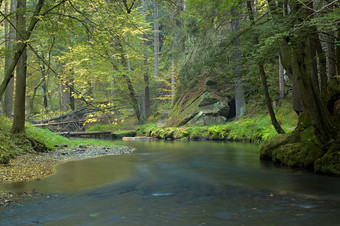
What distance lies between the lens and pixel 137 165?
10.1 meters

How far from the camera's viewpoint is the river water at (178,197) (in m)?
4.50

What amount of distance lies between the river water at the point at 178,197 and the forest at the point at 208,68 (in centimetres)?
203

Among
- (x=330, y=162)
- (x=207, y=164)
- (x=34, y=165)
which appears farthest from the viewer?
(x=207, y=164)

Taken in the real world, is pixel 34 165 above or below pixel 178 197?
above

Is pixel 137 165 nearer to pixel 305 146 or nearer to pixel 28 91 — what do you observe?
pixel 305 146

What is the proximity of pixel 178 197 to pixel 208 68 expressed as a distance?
927 cm

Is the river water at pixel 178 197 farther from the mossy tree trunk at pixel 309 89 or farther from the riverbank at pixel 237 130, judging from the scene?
the riverbank at pixel 237 130

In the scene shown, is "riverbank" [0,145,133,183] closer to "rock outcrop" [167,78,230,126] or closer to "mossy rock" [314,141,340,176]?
"mossy rock" [314,141,340,176]

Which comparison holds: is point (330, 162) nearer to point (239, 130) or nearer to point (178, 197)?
point (178, 197)

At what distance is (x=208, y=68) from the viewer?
14172mm

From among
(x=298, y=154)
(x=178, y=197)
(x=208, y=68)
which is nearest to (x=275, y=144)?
(x=298, y=154)

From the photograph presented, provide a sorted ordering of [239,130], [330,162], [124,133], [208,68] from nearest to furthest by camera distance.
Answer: [330,162] < [208,68] < [239,130] < [124,133]

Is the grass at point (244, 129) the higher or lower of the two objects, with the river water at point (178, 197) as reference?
higher

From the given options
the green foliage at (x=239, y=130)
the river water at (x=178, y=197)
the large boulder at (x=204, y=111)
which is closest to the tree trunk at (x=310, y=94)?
the river water at (x=178, y=197)
